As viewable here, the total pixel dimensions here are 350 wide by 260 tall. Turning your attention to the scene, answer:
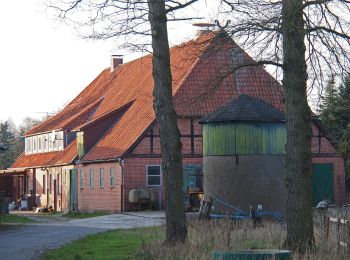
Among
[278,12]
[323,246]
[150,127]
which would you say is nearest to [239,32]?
[278,12]

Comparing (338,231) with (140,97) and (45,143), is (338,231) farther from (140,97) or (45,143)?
(45,143)

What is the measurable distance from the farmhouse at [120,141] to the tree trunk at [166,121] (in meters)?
16.8

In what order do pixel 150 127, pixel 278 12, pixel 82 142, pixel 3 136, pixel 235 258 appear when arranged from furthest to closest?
pixel 3 136
pixel 82 142
pixel 150 127
pixel 278 12
pixel 235 258

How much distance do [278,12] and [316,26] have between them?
0.83m

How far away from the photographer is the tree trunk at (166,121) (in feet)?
Answer: 62.9

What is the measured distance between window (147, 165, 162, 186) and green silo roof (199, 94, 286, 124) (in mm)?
12966

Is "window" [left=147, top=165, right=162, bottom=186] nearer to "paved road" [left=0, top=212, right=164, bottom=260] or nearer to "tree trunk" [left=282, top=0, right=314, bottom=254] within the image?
"paved road" [left=0, top=212, right=164, bottom=260]

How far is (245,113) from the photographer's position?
Answer: 31.9m

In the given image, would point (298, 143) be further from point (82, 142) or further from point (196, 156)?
point (82, 142)

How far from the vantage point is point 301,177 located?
17.1 m

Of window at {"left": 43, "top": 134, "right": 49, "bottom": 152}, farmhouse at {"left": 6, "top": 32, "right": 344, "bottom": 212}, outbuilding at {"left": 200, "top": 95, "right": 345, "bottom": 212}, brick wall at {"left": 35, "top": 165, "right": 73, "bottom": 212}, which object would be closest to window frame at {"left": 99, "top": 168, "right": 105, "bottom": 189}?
farmhouse at {"left": 6, "top": 32, "right": 344, "bottom": 212}

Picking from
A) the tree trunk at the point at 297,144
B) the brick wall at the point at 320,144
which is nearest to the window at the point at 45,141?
the brick wall at the point at 320,144

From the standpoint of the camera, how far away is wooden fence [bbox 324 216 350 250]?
17.2m

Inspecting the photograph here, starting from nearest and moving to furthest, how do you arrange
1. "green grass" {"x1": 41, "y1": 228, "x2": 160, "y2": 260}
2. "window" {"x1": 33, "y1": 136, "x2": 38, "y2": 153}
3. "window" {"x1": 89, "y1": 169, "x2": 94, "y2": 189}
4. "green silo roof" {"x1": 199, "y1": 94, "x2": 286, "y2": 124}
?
"green grass" {"x1": 41, "y1": 228, "x2": 160, "y2": 260}, "green silo roof" {"x1": 199, "y1": 94, "x2": 286, "y2": 124}, "window" {"x1": 89, "y1": 169, "x2": 94, "y2": 189}, "window" {"x1": 33, "y1": 136, "x2": 38, "y2": 153}
